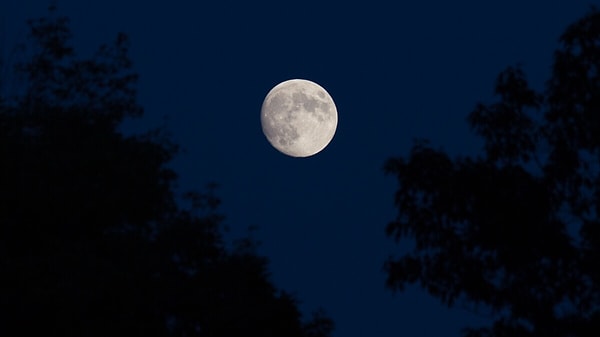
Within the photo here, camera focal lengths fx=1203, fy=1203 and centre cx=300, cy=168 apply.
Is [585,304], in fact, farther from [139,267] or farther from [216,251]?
[216,251]

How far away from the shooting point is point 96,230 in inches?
933

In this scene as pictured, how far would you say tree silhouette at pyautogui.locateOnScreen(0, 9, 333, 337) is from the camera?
857 inches

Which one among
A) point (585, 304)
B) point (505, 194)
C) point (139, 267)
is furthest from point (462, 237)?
point (139, 267)

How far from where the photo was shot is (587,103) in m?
18.4

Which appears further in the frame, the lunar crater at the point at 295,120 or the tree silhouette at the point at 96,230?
the lunar crater at the point at 295,120

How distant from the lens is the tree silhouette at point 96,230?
2177 cm

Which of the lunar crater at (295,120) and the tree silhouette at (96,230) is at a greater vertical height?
the lunar crater at (295,120)

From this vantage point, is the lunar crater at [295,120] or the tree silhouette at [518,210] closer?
the tree silhouette at [518,210]

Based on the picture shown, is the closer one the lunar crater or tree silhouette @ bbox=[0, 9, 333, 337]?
tree silhouette @ bbox=[0, 9, 333, 337]

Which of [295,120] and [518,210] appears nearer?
[518,210]

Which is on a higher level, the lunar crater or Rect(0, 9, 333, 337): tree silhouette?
the lunar crater

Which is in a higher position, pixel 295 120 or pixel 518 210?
pixel 295 120

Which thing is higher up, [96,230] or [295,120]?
[295,120]

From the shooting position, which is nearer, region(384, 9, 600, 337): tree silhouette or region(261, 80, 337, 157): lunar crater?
region(384, 9, 600, 337): tree silhouette
